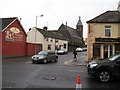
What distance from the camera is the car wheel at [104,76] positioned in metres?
13.4

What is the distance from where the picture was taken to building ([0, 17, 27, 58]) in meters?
37.1

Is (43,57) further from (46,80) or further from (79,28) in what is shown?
(79,28)

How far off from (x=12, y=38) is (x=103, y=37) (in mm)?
15699

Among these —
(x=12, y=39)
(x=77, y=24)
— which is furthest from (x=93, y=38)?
(x=77, y=24)

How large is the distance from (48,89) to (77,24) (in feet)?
363

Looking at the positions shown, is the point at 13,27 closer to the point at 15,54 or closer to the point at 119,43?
the point at 15,54

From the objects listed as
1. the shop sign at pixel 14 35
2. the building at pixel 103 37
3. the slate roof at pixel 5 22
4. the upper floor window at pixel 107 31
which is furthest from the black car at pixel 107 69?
the slate roof at pixel 5 22

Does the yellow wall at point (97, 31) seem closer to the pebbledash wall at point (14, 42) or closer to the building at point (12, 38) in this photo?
the pebbledash wall at point (14, 42)

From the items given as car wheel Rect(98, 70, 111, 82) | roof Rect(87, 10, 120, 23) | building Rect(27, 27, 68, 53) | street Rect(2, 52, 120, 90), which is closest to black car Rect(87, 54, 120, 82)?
car wheel Rect(98, 70, 111, 82)

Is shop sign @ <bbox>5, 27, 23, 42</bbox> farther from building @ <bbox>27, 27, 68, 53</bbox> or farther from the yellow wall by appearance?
the yellow wall

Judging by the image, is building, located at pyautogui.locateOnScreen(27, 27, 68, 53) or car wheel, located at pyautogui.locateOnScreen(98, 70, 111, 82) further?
building, located at pyautogui.locateOnScreen(27, 27, 68, 53)

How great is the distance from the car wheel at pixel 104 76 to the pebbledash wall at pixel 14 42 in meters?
24.5

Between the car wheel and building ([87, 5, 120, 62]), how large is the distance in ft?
56.5

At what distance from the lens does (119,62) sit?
43.4 ft
